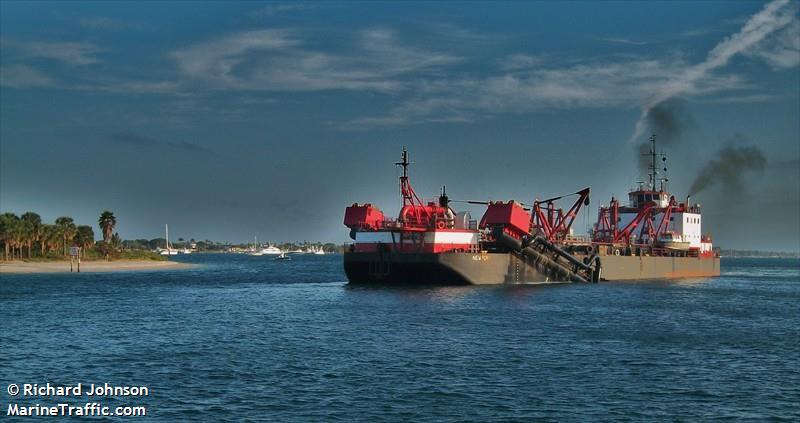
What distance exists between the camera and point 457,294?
71.9m

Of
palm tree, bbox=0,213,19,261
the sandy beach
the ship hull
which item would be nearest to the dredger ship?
the ship hull

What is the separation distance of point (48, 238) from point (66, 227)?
6510 millimetres

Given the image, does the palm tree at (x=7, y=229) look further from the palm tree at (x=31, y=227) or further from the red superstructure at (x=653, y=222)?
the red superstructure at (x=653, y=222)

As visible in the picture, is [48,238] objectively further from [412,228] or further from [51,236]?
[412,228]

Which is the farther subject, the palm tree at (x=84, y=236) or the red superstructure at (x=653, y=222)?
the palm tree at (x=84, y=236)

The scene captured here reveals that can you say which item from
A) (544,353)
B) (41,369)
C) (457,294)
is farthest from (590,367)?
(457,294)

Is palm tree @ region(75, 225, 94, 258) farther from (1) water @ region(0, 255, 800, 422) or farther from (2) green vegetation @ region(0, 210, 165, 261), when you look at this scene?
(1) water @ region(0, 255, 800, 422)

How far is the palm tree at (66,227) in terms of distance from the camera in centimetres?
17212

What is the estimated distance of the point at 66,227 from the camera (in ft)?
571

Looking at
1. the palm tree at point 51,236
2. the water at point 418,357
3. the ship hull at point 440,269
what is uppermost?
the palm tree at point 51,236

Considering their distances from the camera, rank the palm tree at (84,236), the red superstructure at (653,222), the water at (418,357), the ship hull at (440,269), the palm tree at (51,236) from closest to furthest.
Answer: the water at (418,357)
the ship hull at (440,269)
the red superstructure at (653,222)
the palm tree at (51,236)
the palm tree at (84,236)

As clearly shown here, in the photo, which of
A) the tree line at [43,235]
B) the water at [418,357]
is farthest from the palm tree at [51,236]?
the water at [418,357]

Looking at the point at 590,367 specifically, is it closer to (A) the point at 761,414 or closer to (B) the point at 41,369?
(A) the point at 761,414

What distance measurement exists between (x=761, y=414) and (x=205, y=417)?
1877 centimetres
